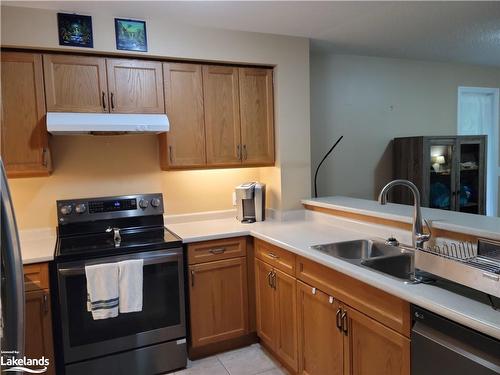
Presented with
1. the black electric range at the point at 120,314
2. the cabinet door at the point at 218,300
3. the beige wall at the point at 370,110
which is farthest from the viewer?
the beige wall at the point at 370,110

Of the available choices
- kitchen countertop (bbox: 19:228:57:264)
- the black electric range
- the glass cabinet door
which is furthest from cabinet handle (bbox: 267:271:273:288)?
the glass cabinet door

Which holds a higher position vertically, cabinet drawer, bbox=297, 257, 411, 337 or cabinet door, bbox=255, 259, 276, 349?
cabinet drawer, bbox=297, 257, 411, 337

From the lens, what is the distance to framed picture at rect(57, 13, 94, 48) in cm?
234

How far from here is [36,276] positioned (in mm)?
2139

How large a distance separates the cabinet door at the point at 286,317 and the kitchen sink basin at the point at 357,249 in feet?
0.94

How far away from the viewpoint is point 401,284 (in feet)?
4.87

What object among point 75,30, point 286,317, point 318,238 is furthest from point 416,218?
point 75,30

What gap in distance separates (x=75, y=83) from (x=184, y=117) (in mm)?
750

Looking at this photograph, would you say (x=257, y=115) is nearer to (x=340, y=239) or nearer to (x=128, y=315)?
(x=340, y=239)

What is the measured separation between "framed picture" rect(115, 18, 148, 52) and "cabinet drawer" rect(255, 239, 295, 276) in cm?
158

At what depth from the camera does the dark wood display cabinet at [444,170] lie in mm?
3650

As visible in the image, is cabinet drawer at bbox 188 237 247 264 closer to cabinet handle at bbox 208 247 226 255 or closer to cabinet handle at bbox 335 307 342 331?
cabinet handle at bbox 208 247 226 255

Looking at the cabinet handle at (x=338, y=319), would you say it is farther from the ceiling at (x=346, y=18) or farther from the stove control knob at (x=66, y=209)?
the stove control knob at (x=66, y=209)

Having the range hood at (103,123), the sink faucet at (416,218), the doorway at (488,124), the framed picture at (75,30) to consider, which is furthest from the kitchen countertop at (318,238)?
the doorway at (488,124)
